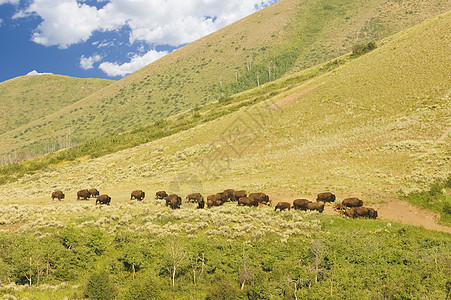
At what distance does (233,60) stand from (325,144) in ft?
333

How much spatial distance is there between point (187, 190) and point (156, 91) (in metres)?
108

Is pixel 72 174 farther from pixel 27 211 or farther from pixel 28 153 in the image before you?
pixel 28 153

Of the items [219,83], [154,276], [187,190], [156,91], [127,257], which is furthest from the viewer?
[156,91]

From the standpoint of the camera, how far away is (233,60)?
137 meters

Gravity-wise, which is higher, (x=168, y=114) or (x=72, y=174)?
(x=168, y=114)

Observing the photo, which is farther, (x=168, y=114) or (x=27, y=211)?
(x=168, y=114)

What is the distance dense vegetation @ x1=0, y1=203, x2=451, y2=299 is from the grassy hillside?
94.4 metres

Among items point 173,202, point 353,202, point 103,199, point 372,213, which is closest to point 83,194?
point 103,199

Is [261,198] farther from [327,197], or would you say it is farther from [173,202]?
[173,202]

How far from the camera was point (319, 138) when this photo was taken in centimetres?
4706

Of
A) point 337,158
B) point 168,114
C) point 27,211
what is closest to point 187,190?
point 27,211

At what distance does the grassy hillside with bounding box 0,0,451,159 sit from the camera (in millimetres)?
115125

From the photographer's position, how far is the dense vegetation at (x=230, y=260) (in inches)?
615

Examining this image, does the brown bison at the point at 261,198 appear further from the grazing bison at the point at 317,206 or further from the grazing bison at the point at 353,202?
the grazing bison at the point at 353,202
